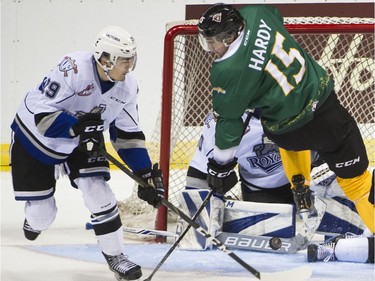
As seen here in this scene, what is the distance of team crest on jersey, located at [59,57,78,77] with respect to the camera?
3.47 m

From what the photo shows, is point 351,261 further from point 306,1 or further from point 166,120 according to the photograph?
point 306,1

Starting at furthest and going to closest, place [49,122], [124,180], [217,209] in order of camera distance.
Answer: [124,180] → [217,209] → [49,122]

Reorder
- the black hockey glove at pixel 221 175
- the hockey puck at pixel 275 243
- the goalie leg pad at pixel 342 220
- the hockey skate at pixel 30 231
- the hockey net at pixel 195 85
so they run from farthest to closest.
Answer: the hockey net at pixel 195 85, the goalie leg pad at pixel 342 220, the hockey puck at pixel 275 243, the hockey skate at pixel 30 231, the black hockey glove at pixel 221 175

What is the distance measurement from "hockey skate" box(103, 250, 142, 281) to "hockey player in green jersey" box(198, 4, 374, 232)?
1.37 feet

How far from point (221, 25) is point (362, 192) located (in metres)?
0.86

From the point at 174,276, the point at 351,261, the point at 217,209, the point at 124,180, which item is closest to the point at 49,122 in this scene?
the point at 174,276

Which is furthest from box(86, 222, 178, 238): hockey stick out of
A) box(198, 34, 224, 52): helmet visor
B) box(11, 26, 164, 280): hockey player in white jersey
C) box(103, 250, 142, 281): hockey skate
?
box(198, 34, 224, 52): helmet visor

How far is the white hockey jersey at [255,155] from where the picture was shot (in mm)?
4270

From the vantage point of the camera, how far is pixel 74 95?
3.49 m

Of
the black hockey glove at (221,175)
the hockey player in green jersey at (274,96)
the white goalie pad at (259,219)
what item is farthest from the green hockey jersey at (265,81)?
the white goalie pad at (259,219)

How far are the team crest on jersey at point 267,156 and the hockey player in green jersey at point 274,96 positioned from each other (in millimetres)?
620

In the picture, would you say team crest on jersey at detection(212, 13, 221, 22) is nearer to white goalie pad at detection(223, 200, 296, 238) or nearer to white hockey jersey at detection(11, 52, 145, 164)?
white hockey jersey at detection(11, 52, 145, 164)

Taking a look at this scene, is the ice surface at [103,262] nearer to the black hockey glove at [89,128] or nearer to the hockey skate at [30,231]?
the hockey skate at [30,231]

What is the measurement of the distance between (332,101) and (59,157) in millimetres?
1024
